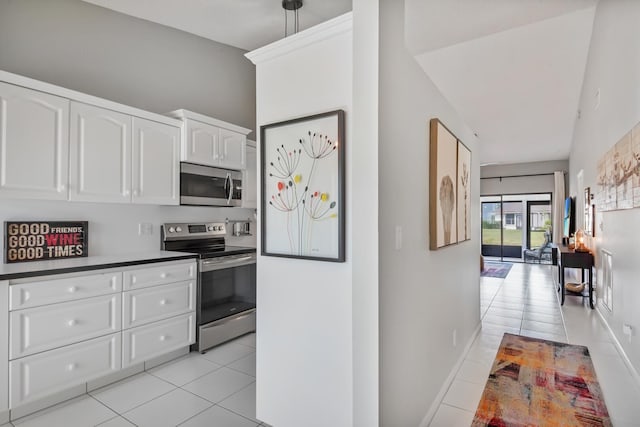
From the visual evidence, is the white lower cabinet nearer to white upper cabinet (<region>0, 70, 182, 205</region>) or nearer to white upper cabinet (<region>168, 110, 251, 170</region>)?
white upper cabinet (<region>0, 70, 182, 205</region>)

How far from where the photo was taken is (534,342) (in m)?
3.41

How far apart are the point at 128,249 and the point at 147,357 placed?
103cm

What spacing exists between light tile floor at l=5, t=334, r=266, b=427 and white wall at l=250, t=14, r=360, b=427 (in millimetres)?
368

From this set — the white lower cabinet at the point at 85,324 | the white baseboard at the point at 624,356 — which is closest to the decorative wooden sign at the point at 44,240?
the white lower cabinet at the point at 85,324

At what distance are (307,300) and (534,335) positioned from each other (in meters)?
3.08

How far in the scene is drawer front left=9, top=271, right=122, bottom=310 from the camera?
2072mm

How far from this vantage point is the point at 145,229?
10.9 ft

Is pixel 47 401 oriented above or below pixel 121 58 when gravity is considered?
below

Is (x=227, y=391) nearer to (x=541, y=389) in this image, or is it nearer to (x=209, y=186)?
(x=209, y=186)

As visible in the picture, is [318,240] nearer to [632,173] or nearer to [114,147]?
[114,147]

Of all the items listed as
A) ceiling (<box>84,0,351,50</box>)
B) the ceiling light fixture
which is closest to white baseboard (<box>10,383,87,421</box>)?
ceiling (<box>84,0,351,50</box>)

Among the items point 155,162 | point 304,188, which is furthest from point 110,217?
point 304,188

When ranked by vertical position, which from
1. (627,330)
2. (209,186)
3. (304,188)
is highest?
(209,186)

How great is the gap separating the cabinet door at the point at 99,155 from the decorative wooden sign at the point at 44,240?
1.09 ft
